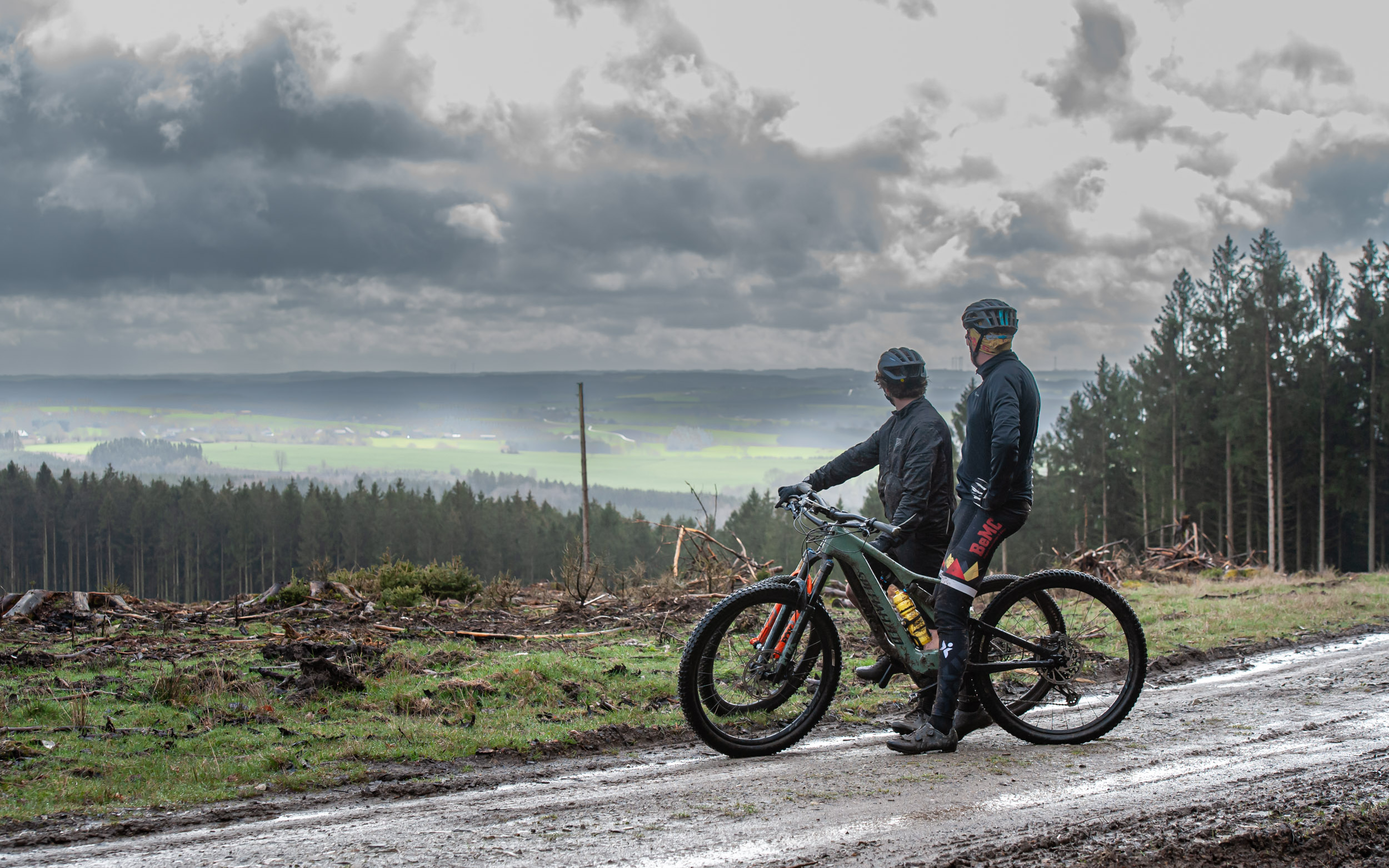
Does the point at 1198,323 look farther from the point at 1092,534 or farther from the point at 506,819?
the point at 506,819

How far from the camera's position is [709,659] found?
5395 millimetres

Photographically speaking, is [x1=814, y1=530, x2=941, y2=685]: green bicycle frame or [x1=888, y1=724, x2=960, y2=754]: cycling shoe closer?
[x1=888, y1=724, x2=960, y2=754]: cycling shoe

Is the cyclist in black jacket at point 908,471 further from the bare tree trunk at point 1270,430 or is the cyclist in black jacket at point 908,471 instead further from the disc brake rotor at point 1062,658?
the bare tree trunk at point 1270,430

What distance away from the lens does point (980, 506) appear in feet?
18.2

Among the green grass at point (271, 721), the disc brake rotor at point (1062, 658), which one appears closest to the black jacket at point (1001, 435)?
the disc brake rotor at point (1062, 658)

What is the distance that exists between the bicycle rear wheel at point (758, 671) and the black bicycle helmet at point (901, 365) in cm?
157

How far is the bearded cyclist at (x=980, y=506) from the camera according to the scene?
5441 millimetres

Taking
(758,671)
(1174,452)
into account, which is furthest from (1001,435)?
(1174,452)

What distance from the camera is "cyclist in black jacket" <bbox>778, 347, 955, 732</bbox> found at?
5.73 metres

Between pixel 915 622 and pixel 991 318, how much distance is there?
1.94 metres

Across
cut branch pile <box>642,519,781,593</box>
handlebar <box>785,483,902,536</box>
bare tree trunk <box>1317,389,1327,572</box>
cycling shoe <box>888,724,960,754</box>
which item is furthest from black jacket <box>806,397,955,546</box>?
bare tree trunk <box>1317,389,1327,572</box>

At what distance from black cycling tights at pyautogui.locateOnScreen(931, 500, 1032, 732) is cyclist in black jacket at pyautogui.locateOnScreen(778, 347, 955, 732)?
9.4 inches

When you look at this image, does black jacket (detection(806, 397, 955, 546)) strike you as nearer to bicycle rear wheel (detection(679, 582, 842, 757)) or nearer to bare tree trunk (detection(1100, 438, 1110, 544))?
bicycle rear wheel (detection(679, 582, 842, 757))

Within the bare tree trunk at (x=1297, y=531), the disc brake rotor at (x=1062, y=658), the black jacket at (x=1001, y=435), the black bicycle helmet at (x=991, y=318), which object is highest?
the black bicycle helmet at (x=991, y=318)
